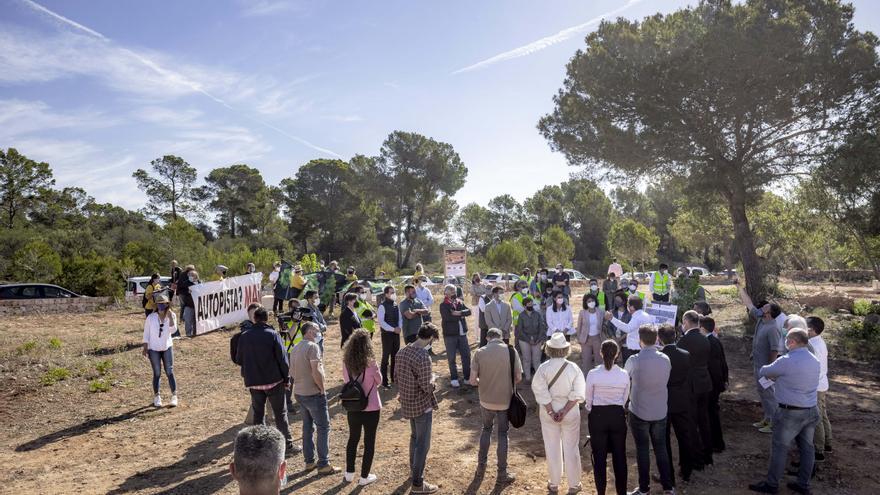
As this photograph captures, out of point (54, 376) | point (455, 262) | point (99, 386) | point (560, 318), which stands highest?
point (455, 262)

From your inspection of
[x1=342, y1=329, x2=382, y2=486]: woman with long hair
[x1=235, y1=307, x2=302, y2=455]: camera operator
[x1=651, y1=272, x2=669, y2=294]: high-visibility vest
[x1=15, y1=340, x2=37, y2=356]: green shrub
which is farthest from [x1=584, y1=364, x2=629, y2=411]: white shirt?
[x1=15, y1=340, x2=37, y2=356]: green shrub

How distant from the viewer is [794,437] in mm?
5715

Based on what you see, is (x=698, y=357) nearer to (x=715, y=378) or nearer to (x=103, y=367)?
(x=715, y=378)

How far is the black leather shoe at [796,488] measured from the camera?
18.9 ft

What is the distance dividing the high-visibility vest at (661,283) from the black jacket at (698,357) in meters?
7.08

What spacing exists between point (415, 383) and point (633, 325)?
456cm

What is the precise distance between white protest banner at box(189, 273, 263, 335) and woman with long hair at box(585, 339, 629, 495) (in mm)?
11695

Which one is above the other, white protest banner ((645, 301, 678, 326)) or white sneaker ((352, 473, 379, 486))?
white protest banner ((645, 301, 678, 326))

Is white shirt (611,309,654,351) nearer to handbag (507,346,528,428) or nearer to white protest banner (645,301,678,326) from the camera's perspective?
white protest banner (645,301,678,326)

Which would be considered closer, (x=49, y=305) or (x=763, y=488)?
(x=763, y=488)

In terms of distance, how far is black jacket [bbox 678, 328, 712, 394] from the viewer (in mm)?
6445

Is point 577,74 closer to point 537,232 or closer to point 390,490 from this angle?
point 390,490

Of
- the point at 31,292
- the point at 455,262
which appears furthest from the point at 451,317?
the point at 31,292

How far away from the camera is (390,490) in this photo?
19.4 ft
